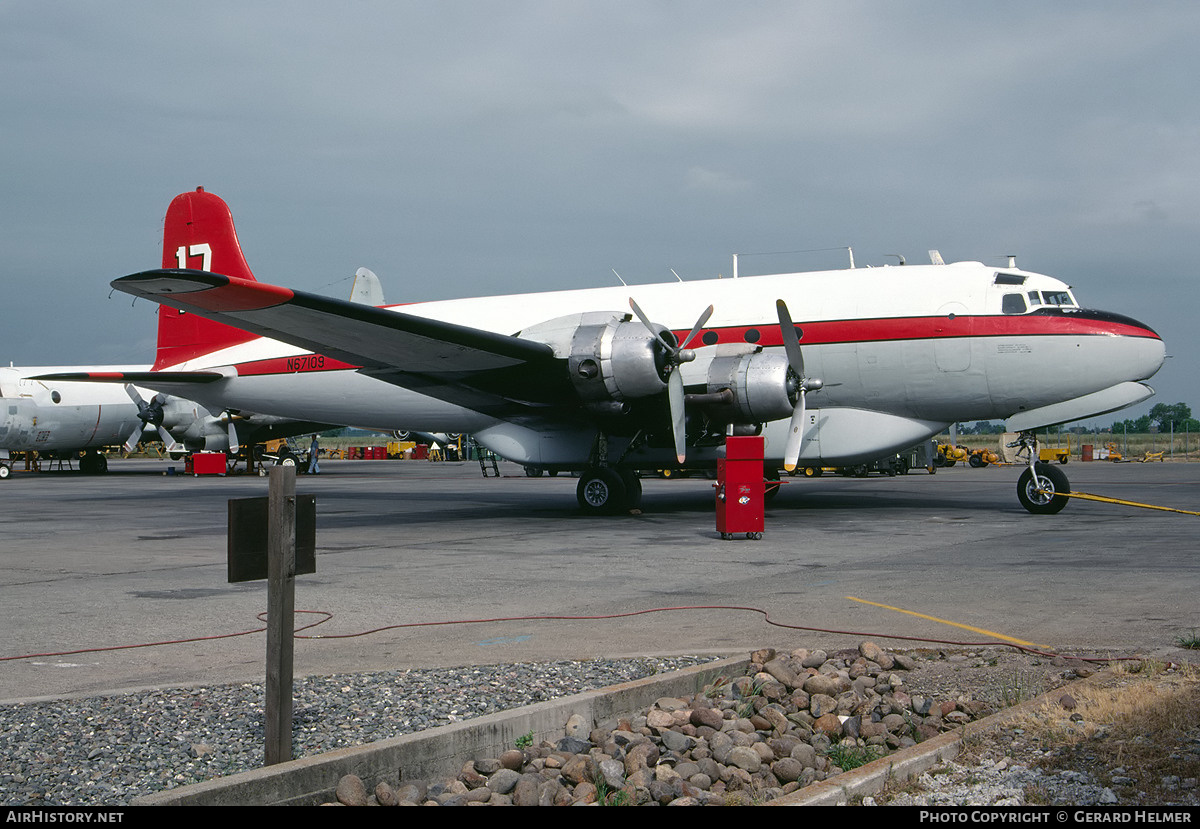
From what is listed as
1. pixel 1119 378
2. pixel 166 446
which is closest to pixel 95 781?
pixel 1119 378

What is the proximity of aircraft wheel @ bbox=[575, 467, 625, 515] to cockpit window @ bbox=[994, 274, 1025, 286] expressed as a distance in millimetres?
7286

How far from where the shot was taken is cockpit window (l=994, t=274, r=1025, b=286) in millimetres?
15953

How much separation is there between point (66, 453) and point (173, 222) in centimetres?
2432

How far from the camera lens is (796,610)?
7.61m

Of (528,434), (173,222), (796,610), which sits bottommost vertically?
(796,610)

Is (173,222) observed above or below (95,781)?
above

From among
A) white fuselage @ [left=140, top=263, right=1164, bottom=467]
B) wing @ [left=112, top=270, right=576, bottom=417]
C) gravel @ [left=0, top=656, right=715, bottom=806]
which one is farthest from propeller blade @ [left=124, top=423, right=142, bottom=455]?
gravel @ [left=0, top=656, right=715, bottom=806]

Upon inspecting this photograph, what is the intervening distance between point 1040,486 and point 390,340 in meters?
11.0

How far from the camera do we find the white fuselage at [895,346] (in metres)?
15.5

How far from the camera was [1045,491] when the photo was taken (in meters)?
15.9

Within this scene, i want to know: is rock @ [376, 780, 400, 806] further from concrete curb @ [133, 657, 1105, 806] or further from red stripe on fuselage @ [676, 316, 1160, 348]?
red stripe on fuselage @ [676, 316, 1160, 348]

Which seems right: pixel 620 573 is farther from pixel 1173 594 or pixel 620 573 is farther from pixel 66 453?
pixel 66 453

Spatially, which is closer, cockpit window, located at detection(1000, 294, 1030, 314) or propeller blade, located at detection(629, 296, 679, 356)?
propeller blade, located at detection(629, 296, 679, 356)

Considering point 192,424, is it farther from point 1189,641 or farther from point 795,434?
point 1189,641
